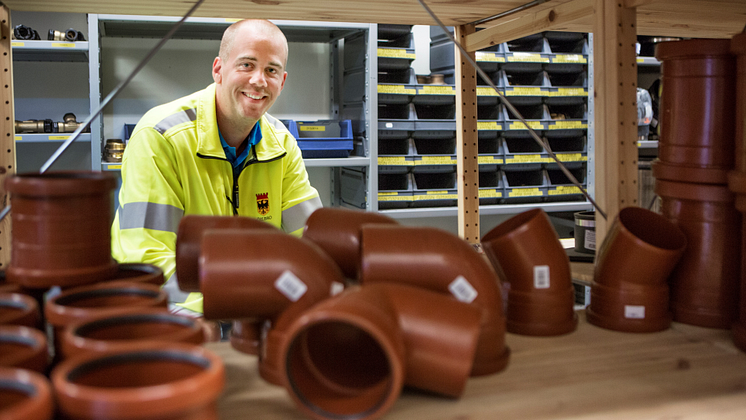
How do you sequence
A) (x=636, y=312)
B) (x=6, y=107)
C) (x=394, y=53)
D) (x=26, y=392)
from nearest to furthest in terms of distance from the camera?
1. (x=26, y=392)
2. (x=636, y=312)
3. (x=6, y=107)
4. (x=394, y=53)

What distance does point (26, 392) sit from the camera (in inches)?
20.3

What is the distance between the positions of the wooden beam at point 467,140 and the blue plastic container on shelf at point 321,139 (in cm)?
117

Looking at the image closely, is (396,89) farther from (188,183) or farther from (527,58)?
(188,183)

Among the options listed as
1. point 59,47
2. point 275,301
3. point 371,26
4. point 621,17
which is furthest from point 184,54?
point 275,301

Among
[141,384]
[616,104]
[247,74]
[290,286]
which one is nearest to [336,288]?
[290,286]

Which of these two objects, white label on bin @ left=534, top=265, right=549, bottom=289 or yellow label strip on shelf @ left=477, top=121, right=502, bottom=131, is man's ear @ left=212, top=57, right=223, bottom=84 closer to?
white label on bin @ left=534, top=265, right=549, bottom=289

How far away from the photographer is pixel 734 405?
765mm

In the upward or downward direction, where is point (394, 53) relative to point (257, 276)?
upward

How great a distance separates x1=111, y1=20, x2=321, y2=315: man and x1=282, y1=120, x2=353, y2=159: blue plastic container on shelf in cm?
Answer: 85

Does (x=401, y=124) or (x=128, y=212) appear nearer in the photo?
(x=128, y=212)

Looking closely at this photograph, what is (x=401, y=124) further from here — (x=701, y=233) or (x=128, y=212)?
(x=701, y=233)

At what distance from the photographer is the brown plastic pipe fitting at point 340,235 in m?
0.96

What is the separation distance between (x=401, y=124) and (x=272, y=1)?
1.71 meters

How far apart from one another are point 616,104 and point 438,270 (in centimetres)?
63
